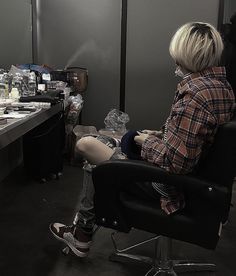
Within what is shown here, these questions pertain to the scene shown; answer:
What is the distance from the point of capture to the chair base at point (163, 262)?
5.82 ft

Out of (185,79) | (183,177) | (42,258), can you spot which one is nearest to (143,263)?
(42,258)

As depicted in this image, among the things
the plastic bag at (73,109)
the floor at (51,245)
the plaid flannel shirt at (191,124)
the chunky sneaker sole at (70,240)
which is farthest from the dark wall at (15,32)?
the plaid flannel shirt at (191,124)

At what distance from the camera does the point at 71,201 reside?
2768mm

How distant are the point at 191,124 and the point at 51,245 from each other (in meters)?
1.18

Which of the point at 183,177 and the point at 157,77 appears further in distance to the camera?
the point at 157,77

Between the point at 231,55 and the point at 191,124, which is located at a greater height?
the point at 231,55

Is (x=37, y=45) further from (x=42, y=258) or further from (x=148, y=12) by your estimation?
(x=42, y=258)

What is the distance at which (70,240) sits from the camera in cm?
195

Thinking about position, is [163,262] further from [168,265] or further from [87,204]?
[87,204]

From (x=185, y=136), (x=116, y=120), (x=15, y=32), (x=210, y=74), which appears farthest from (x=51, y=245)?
(x=15, y=32)

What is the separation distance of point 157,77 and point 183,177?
9.43ft

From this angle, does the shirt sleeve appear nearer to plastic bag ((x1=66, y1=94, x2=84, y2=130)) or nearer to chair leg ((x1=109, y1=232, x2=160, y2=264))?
chair leg ((x1=109, y1=232, x2=160, y2=264))

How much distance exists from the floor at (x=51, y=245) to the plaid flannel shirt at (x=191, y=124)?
0.70 meters

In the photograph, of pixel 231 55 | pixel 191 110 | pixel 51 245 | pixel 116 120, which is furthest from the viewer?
pixel 116 120
